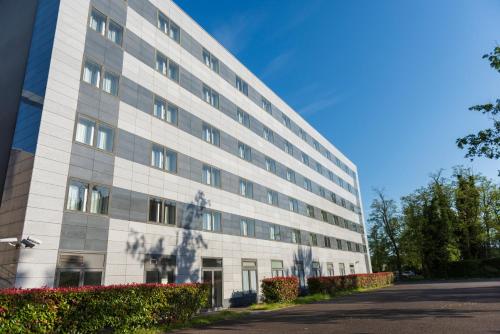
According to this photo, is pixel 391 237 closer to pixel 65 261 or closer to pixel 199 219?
pixel 199 219

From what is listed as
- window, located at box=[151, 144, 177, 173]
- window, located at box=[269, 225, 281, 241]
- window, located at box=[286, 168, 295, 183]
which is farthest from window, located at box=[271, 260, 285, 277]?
window, located at box=[151, 144, 177, 173]

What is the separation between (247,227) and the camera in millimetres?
28125

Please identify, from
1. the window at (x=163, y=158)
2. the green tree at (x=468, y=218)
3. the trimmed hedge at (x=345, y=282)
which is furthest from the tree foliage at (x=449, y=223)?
the window at (x=163, y=158)

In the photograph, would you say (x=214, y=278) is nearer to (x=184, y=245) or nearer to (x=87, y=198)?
(x=184, y=245)

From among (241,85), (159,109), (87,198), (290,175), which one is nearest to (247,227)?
(159,109)

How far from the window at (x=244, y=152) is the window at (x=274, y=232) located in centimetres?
671

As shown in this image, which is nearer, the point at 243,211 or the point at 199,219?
the point at 199,219

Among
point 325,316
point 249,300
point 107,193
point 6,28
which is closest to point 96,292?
point 107,193

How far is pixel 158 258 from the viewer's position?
19125 mm

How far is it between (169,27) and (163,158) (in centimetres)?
1030

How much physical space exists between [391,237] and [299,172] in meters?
35.9

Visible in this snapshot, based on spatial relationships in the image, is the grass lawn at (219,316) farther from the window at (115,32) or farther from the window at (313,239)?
the window at (115,32)

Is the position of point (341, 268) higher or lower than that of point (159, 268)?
lower

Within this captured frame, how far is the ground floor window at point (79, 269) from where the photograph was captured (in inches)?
573
